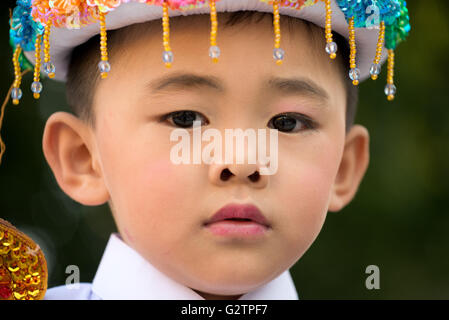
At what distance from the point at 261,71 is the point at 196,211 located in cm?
30

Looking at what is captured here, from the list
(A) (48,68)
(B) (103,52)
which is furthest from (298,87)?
(A) (48,68)

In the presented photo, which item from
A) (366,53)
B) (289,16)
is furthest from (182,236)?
(366,53)

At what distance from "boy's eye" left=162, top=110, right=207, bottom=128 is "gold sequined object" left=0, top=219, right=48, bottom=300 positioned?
382mm

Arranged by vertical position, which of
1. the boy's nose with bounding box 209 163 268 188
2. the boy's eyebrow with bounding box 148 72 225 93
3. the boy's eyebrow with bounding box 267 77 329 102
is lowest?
the boy's nose with bounding box 209 163 268 188

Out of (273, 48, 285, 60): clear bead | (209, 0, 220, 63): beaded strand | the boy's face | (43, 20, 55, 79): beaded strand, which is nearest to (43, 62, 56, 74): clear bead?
(43, 20, 55, 79): beaded strand

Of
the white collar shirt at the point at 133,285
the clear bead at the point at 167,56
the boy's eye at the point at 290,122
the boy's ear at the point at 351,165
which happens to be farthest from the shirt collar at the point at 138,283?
the clear bead at the point at 167,56

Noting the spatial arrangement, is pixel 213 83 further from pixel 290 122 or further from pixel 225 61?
pixel 290 122

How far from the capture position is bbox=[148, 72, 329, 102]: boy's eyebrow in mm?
1247

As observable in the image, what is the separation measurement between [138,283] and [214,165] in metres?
0.36

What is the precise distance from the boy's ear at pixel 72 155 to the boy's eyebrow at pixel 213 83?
27 centimetres

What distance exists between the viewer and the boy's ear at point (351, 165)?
160cm

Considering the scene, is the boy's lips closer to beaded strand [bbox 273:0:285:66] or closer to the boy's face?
the boy's face

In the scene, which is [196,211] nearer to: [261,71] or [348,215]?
[261,71]
